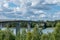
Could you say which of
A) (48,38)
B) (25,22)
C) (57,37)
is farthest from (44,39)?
(25,22)

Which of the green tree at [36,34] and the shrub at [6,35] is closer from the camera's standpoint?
the green tree at [36,34]

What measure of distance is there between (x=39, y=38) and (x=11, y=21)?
51.8 feet

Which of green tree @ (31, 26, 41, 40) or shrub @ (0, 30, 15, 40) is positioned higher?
green tree @ (31, 26, 41, 40)

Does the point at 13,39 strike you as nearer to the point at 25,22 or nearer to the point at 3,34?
the point at 3,34

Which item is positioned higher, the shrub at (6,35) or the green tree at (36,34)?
the green tree at (36,34)

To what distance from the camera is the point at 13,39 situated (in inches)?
827

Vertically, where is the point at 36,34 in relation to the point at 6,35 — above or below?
above

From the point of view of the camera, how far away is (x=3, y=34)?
20578 millimetres

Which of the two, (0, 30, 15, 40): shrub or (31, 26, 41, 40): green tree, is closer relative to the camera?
(31, 26, 41, 40): green tree

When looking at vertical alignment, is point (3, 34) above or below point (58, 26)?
below

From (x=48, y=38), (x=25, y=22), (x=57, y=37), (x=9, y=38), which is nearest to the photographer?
(x=57, y=37)

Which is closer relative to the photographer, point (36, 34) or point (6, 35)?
point (36, 34)

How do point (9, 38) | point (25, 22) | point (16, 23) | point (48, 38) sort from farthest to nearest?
point (25, 22), point (16, 23), point (9, 38), point (48, 38)

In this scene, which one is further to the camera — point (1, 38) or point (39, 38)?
point (1, 38)
